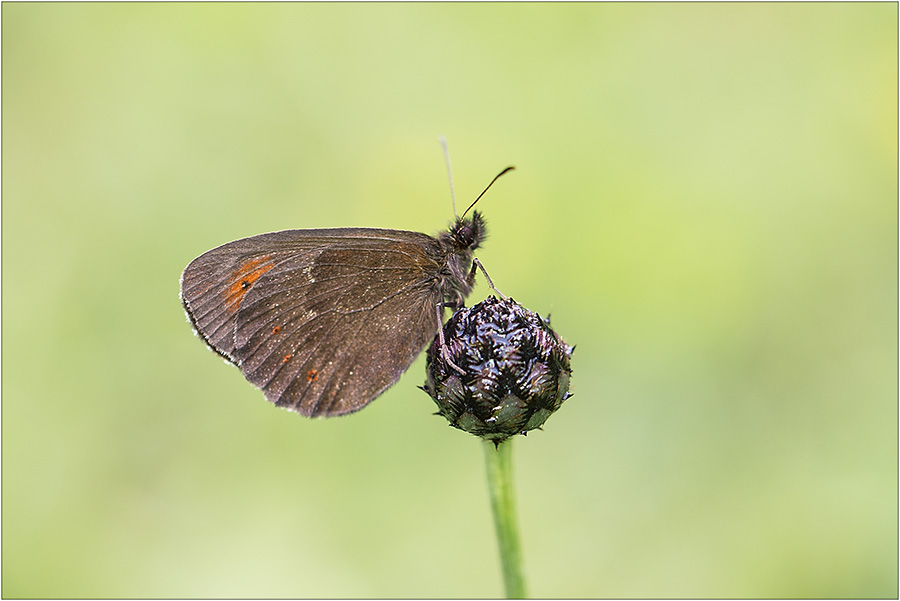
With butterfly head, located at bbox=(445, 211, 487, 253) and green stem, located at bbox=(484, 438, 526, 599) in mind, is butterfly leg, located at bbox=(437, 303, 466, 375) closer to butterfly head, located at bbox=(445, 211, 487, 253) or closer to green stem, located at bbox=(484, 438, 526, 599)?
green stem, located at bbox=(484, 438, 526, 599)

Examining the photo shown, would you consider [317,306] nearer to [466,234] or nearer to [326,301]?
[326,301]

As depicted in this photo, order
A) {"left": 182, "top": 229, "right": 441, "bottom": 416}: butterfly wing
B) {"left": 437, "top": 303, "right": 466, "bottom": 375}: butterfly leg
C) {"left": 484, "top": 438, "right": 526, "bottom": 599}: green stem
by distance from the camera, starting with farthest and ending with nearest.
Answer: {"left": 182, "top": 229, "right": 441, "bottom": 416}: butterfly wing, {"left": 437, "top": 303, "right": 466, "bottom": 375}: butterfly leg, {"left": 484, "top": 438, "right": 526, "bottom": 599}: green stem

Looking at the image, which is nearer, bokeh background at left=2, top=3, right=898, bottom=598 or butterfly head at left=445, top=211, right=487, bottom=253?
Answer: butterfly head at left=445, top=211, right=487, bottom=253

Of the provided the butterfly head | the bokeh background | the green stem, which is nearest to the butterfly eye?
A: the butterfly head

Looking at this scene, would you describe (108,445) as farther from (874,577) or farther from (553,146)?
(874,577)

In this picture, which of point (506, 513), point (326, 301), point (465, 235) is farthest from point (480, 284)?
point (506, 513)

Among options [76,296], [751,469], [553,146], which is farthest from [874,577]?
[76,296]
